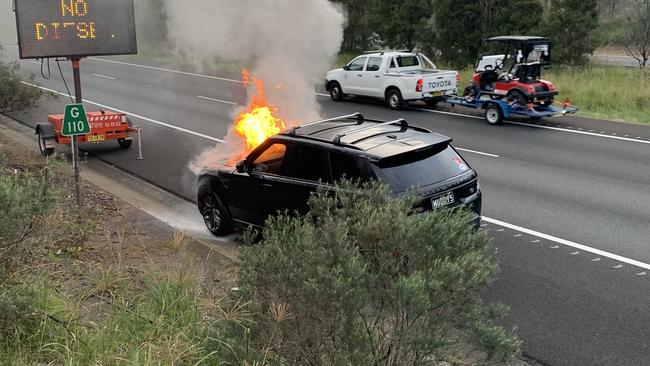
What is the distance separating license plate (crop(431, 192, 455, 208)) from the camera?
6.90 m

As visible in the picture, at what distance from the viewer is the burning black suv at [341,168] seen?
698 centimetres

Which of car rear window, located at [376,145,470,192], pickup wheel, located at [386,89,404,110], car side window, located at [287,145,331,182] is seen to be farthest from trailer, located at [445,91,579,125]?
car side window, located at [287,145,331,182]

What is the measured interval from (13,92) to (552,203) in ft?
43.5

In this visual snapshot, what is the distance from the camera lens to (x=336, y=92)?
22609 millimetres

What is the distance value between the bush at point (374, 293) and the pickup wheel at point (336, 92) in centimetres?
1837

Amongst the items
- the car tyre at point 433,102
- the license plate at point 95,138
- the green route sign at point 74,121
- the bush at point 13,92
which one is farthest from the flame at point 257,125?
the car tyre at point 433,102

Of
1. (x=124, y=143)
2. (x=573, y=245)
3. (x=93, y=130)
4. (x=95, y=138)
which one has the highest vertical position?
(x=93, y=130)

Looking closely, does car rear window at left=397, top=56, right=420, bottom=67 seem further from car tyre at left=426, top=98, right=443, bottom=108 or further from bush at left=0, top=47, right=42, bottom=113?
bush at left=0, top=47, right=42, bottom=113

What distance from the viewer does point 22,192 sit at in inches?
216

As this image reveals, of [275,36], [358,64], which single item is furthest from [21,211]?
[358,64]

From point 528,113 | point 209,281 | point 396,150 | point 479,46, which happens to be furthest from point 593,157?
point 479,46

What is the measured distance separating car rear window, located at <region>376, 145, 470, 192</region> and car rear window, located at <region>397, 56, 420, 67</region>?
1368 cm

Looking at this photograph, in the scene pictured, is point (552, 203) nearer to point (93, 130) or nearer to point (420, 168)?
point (420, 168)

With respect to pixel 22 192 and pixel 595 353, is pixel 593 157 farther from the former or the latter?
pixel 22 192
